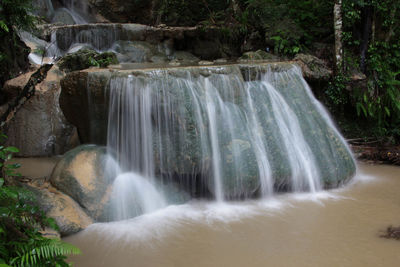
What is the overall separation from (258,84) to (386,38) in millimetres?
4127

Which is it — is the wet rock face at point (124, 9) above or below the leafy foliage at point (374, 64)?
above

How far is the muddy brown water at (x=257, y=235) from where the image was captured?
3.76 meters

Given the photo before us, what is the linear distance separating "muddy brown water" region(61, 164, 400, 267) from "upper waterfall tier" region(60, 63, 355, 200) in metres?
0.49

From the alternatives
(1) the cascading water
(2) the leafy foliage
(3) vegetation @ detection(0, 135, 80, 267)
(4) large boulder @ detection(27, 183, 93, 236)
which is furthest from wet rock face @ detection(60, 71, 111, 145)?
(2) the leafy foliage

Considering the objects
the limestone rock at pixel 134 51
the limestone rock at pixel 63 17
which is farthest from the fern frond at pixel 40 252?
the limestone rock at pixel 63 17

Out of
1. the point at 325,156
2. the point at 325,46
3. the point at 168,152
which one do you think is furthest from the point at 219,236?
the point at 325,46

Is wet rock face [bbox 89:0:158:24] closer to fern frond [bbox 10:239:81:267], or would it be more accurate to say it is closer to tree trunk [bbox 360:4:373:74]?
tree trunk [bbox 360:4:373:74]

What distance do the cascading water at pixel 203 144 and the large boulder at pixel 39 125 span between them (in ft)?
8.22

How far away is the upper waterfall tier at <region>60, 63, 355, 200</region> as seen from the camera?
17.7 ft

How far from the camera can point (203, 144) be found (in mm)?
5531

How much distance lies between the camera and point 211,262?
3.71m

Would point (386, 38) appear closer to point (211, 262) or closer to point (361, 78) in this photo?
point (361, 78)

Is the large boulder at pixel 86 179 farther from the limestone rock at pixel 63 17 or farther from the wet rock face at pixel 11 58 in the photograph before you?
the limestone rock at pixel 63 17

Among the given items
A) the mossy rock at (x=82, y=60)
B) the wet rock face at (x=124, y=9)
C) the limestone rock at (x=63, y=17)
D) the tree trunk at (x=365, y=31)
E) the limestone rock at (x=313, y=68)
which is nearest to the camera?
the mossy rock at (x=82, y=60)
